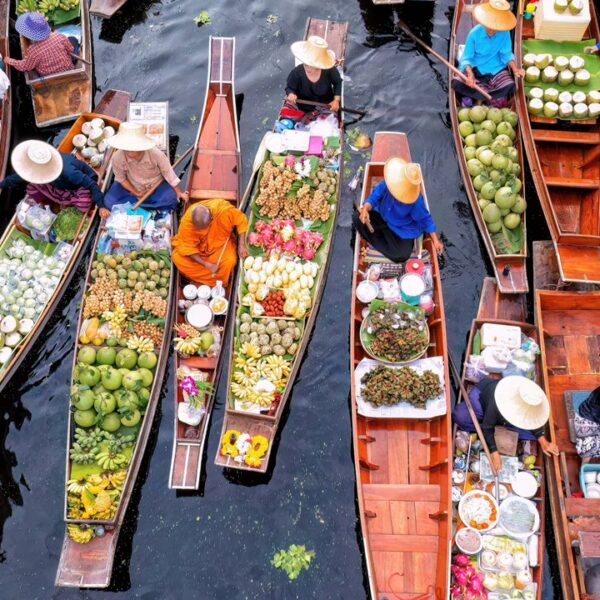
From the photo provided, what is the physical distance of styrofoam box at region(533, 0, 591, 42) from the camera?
945 centimetres

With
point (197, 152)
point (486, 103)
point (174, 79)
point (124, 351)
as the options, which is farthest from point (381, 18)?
point (124, 351)

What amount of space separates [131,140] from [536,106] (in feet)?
19.4

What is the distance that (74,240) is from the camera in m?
8.30

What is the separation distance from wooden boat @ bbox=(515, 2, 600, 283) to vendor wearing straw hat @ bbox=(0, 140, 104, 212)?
20.3 ft

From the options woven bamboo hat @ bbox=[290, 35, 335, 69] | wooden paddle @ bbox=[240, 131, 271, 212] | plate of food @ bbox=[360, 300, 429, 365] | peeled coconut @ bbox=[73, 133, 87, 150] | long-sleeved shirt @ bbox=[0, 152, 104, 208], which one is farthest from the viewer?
peeled coconut @ bbox=[73, 133, 87, 150]

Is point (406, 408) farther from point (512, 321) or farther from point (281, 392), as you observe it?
point (512, 321)

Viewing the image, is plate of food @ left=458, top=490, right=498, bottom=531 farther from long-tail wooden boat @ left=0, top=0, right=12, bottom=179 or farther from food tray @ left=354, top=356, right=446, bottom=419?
long-tail wooden boat @ left=0, top=0, right=12, bottom=179

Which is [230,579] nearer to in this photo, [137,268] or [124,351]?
[124,351]

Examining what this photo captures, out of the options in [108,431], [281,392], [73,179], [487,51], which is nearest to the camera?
[108,431]

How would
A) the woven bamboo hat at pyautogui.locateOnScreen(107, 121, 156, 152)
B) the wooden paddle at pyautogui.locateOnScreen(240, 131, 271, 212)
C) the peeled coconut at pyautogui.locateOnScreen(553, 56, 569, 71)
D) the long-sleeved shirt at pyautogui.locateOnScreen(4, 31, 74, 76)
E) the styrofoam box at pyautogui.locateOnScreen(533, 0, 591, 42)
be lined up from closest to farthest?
the woven bamboo hat at pyautogui.locateOnScreen(107, 121, 156, 152)
the wooden paddle at pyautogui.locateOnScreen(240, 131, 271, 212)
the peeled coconut at pyautogui.locateOnScreen(553, 56, 569, 71)
the long-sleeved shirt at pyautogui.locateOnScreen(4, 31, 74, 76)
the styrofoam box at pyautogui.locateOnScreen(533, 0, 591, 42)

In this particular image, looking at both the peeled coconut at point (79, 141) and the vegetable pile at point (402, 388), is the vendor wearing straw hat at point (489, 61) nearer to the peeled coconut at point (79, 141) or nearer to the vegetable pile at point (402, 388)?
the vegetable pile at point (402, 388)

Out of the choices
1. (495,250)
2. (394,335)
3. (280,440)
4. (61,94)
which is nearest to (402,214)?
Answer: (495,250)

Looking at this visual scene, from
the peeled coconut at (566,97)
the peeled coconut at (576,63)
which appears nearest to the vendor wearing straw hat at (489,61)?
the peeled coconut at (566,97)

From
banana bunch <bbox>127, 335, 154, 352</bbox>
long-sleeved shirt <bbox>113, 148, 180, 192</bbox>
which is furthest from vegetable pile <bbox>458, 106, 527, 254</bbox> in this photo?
banana bunch <bbox>127, 335, 154, 352</bbox>
